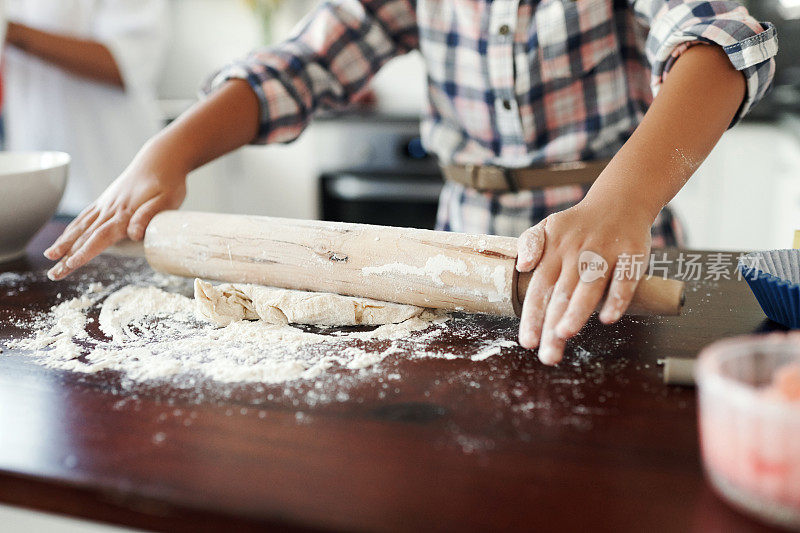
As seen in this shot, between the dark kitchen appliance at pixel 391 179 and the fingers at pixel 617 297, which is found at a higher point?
the fingers at pixel 617 297

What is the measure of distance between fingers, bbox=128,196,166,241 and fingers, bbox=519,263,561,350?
20.5 inches

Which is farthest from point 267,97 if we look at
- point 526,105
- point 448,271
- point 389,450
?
point 389,450

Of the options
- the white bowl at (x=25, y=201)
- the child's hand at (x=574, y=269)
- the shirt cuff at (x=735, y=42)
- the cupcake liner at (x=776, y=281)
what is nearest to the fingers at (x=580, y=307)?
the child's hand at (x=574, y=269)

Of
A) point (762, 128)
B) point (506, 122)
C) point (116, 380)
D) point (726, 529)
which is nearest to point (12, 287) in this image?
point (116, 380)

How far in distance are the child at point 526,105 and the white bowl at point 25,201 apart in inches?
5.0

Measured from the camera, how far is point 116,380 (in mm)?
605

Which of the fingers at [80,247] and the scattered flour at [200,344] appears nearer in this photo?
the scattered flour at [200,344]

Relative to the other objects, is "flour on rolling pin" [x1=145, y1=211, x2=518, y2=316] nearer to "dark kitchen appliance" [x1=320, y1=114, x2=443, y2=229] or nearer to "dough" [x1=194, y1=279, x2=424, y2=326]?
"dough" [x1=194, y1=279, x2=424, y2=326]

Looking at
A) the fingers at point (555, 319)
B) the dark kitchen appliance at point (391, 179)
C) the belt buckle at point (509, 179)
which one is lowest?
the dark kitchen appliance at point (391, 179)

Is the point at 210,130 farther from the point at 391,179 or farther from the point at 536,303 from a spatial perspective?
the point at 391,179

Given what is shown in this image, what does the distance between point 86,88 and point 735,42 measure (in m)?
1.50

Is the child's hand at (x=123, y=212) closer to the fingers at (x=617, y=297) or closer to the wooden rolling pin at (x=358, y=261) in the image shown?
the wooden rolling pin at (x=358, y=261)

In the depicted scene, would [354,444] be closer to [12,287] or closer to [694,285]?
[694,285]

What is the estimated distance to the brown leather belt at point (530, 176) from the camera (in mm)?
1113
